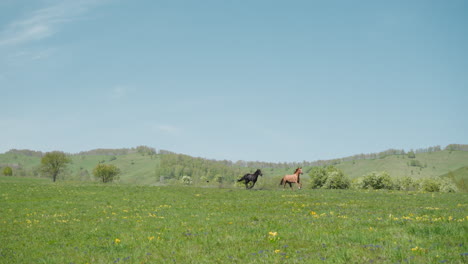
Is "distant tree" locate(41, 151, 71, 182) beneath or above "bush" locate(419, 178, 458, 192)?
above

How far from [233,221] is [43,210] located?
1877 centimetres

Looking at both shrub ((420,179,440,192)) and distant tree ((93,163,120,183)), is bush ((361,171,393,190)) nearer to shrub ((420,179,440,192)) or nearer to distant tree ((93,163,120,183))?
shrub ((420,179,440,192))

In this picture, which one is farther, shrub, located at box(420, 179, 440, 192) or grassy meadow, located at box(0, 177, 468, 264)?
shrub, located at box(420, 179, 440, 192)

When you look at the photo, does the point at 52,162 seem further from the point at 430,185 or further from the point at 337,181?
the point at 430,185

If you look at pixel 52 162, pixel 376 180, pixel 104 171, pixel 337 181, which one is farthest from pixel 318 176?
pixel 52 162

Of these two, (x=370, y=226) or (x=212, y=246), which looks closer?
(x=212, y=246)

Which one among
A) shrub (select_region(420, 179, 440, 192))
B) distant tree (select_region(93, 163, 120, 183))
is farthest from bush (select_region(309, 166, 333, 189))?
distant tree (select_region(93, 163, 120, 183))

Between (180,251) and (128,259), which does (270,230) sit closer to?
(180,251)

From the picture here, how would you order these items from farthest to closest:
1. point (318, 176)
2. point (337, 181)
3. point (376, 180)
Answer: point (318, 176) < point (337, 181) < point (376, 180)

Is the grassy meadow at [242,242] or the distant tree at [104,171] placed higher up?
the distant tree at [104,171]

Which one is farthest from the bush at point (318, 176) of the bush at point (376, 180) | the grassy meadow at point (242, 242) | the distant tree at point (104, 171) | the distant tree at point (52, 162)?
the distant tree at point (52, 162)

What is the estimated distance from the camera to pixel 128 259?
1166cm

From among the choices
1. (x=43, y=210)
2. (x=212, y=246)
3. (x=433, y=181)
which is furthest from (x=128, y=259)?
(x=433, y=181)

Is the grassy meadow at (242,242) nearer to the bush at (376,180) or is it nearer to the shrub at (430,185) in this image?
the bush at (376,180)
